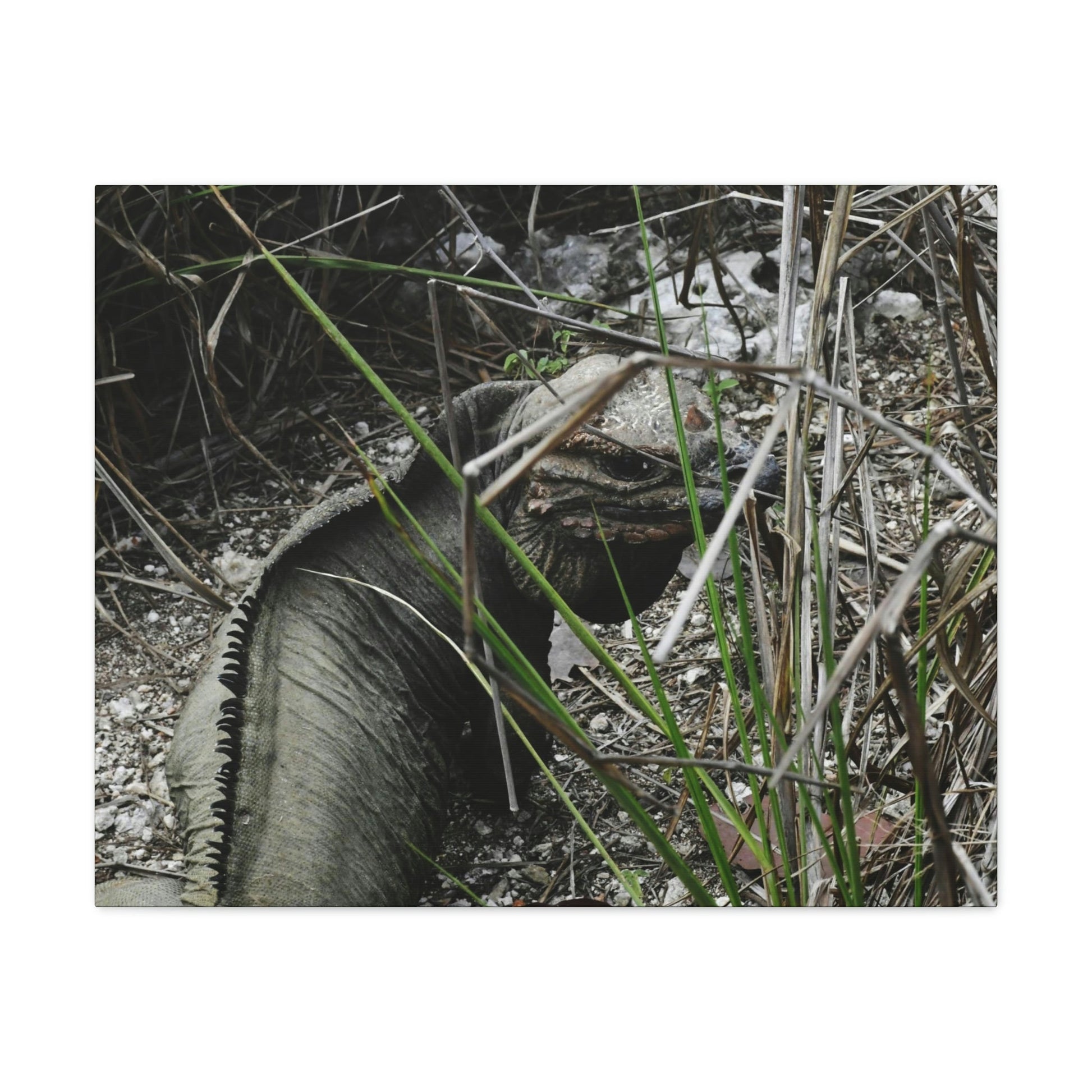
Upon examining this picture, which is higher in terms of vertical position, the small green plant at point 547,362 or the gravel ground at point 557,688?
the small green plant at point 547,362

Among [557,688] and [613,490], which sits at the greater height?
[613,490]

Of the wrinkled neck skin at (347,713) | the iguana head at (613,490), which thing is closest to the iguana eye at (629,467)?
the iguana head at (613,490)

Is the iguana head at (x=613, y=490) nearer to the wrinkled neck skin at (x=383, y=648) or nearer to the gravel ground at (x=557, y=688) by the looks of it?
the wrinkled neck skin at (x=383, y=648)

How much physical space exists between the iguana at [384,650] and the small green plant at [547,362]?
59 millimetres

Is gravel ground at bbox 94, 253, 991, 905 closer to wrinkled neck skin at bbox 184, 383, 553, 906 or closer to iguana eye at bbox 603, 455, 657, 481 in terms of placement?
wrinkled neck skin at bbox 184, 383, 553, 906

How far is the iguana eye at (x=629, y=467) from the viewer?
178cm

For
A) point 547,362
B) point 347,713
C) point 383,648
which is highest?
point 547,362

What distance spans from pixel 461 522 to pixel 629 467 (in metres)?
0.26

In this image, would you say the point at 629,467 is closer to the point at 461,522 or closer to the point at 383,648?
the point at 461,522

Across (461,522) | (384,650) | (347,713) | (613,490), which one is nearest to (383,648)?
(384,650)

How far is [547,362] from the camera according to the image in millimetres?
1931

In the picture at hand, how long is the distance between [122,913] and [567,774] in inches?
27.8

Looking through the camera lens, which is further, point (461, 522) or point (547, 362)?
point (547, 362)
